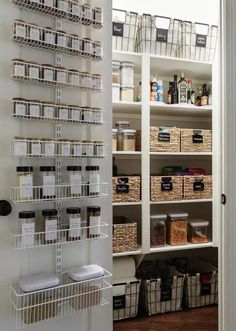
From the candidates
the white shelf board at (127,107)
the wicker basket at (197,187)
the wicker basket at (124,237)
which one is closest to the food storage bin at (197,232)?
the wicker basket at (197,187)

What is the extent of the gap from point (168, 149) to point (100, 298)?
1.43 metres

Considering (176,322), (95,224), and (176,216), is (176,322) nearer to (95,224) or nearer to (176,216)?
(176,216)

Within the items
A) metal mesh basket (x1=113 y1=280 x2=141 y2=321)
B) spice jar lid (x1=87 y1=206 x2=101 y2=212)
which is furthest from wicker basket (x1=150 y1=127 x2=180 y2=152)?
spice jar lid (x1=87 y1=206 x2=101 y2=212)

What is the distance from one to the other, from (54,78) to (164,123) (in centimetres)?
176

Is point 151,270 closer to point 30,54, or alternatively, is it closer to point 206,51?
point 206,51

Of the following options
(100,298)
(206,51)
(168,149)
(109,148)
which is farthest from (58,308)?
(206,51)

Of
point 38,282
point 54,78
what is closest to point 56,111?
point 54,78

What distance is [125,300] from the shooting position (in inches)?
95.0

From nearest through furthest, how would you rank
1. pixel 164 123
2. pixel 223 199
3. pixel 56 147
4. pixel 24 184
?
pixel 24 184, pixel 56 147, pixel 223 199, pixel 164 123

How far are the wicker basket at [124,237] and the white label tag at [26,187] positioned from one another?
1192 millimetres

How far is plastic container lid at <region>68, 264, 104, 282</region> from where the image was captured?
1.35 m

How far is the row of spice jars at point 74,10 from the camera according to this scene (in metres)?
1.32

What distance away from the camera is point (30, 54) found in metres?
1.35

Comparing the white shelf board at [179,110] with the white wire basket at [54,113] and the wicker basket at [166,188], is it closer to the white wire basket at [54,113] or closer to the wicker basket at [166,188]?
the wicker basket at [166,188]
